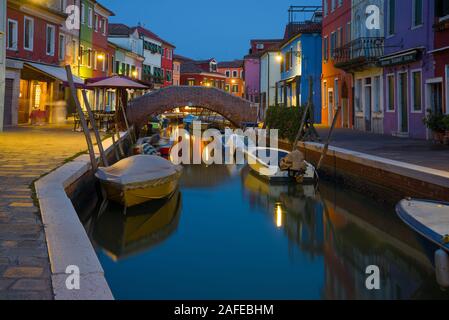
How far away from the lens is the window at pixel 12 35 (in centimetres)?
2406

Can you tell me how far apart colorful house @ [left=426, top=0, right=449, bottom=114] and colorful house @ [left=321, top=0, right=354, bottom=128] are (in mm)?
8116

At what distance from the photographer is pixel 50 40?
94.4 feet

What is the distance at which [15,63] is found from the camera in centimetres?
2370

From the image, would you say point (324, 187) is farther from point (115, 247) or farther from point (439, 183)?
point (115, 247)

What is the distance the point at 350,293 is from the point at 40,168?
6.52m

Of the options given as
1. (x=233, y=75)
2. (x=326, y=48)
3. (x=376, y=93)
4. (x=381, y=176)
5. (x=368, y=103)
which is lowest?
(x=381, y=176)

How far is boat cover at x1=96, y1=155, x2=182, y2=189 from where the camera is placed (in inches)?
424

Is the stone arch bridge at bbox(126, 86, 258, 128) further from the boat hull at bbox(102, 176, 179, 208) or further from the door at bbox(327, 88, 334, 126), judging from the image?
the boat hull at bbox(102, 176, 179, 208)

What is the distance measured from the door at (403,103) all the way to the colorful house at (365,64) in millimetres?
1729

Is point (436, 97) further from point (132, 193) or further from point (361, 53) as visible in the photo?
point (132, 193)

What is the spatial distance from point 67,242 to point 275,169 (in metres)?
10.7

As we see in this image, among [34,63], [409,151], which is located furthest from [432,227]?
[34,63]

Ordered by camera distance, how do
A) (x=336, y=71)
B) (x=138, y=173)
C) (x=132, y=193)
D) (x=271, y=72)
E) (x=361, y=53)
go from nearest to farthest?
(x=132, y=193)
(x=138, y=173)
(x=361, y=53)
(x=336, y=71)
(x=271, y=72)

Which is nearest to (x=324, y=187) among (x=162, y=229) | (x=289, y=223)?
(x=289, y=223)
